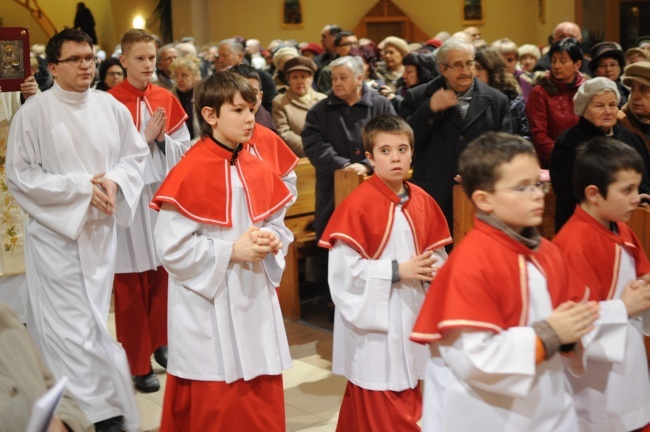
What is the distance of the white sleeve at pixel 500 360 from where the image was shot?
103 inches

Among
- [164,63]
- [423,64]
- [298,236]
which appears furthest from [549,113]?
[164,63]

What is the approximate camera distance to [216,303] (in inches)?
150

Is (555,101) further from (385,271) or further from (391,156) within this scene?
(385,271)

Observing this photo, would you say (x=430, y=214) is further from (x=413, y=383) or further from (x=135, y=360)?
(x=135, y=360)

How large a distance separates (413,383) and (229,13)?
58.0ft

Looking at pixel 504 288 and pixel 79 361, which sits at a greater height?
pixel 504 288

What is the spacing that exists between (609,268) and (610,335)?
29 cm

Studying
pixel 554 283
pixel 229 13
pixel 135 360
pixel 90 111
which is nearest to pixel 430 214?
pixel 554 283

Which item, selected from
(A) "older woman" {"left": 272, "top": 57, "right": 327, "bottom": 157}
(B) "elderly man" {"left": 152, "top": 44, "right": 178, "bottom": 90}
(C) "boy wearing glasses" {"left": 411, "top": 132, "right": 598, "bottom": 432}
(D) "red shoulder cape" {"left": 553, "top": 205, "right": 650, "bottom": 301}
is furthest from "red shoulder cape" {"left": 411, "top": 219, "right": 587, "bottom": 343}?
(B) "elderly man" {"left": 152, "top": 44, "right": 178, "bottom": 90}

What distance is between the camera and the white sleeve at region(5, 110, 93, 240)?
438cm

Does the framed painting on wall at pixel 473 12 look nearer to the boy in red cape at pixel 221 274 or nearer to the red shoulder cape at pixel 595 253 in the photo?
the boy in red cape at pixel 221 274

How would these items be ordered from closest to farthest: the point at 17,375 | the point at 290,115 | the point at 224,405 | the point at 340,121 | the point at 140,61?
the point at 17,375, the point at 224,405, the point at 140,61, the point at 340,121, the point at 290,115

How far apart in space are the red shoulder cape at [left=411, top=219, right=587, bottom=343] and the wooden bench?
12.6ft

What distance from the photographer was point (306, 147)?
615 centimetres
